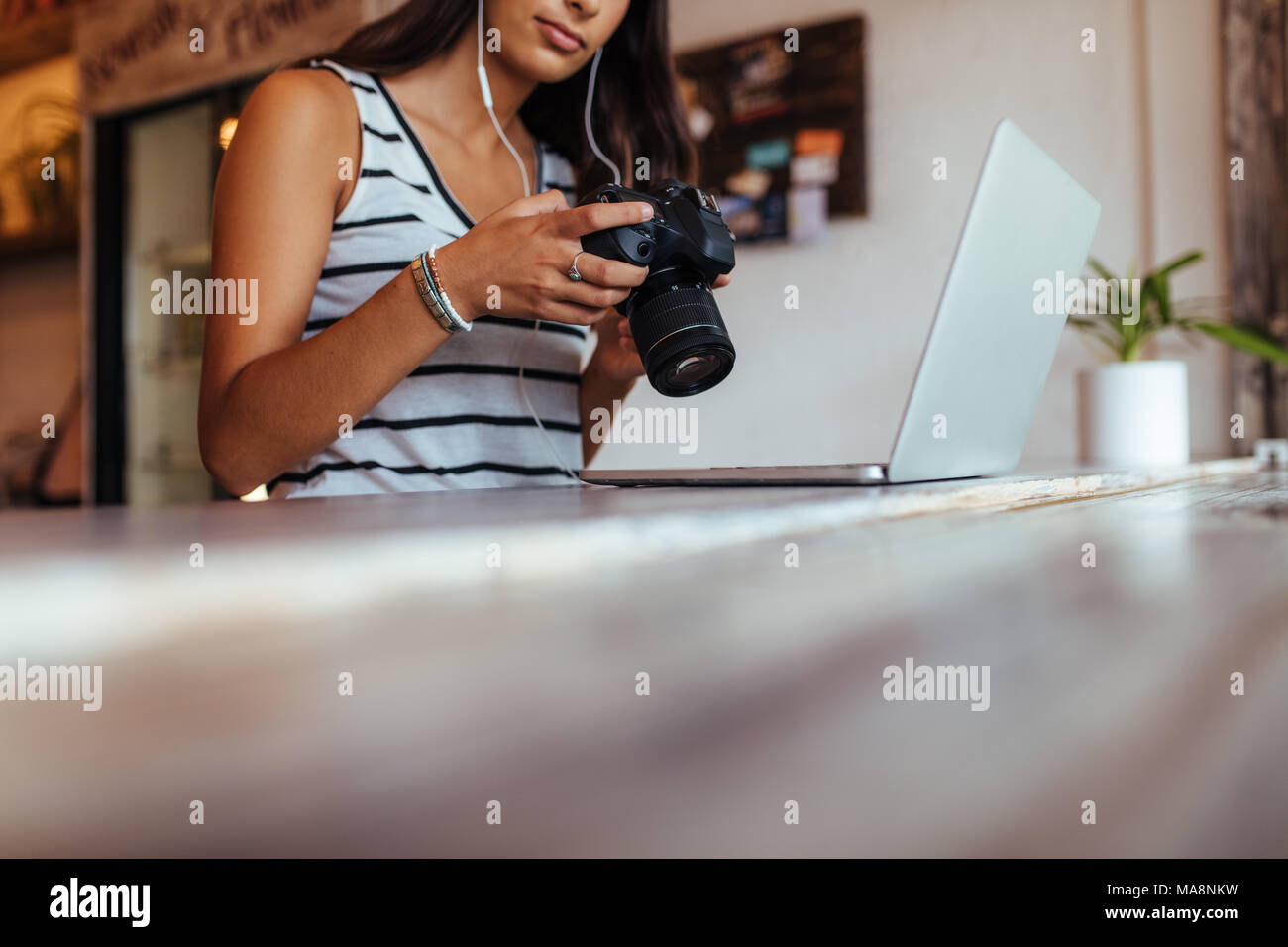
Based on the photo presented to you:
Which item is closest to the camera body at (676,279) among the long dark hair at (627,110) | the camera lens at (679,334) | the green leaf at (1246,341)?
the camera lens at (679,334)

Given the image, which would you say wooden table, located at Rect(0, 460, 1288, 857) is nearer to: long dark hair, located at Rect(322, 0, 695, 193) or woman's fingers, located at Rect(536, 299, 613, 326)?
woman's fingers, located at Rect(536, 299, 613, 326)

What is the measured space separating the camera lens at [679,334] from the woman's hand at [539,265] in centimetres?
2

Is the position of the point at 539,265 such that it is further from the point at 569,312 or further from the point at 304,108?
the point at 304,108

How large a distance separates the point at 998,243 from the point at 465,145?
0.74m

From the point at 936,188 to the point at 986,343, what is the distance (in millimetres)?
1558

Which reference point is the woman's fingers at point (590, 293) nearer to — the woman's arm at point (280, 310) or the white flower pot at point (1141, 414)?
the woman's arm at point (280, 310)

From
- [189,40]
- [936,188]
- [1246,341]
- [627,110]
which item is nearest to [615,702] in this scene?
[627,110]

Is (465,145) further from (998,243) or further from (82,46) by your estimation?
(82,46)

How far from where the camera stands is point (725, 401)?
2184 millimetres

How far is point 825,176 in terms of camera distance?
2.01 m

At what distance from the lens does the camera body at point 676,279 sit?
22.3 inches

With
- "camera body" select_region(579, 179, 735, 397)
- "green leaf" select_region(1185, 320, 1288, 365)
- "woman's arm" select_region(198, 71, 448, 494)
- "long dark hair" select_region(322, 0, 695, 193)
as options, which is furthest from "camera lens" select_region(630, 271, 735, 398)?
"green leaf" select_region(1185, 320, 1288, 365)

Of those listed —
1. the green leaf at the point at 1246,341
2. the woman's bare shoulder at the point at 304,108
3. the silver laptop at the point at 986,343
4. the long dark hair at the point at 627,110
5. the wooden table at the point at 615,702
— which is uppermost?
the long dark hair at the point at 627,110

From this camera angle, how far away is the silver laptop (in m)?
0.49
